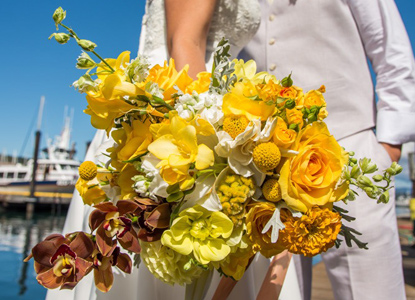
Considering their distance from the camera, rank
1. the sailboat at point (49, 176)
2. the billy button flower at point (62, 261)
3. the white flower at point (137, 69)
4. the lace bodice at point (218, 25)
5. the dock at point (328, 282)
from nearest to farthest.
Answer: the billy button flower at point (62, 261)
the white flower at point (137, 69)
the lace bodice at point (218, 25)
the dock at point (328, 282)
the sailboat at point (49, 176)

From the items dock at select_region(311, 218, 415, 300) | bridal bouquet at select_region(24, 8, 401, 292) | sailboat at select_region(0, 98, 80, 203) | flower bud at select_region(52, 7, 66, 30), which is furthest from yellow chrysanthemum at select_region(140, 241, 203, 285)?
sailboat at select_region(0, 98, 80, 203)

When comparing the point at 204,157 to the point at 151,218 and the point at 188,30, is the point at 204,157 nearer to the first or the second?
the point at 151,218

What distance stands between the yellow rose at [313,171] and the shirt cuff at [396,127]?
0.85 m

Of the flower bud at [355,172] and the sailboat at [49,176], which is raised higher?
the flower bud at [355,172]

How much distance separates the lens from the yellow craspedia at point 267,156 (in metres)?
0.67

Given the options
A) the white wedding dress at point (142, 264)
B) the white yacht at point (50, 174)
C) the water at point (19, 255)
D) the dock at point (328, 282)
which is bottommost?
the white yacht at point (50, 174)

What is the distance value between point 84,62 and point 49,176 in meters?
28.7

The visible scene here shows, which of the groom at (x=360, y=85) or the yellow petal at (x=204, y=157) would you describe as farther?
the groom at (x=360, y=85)

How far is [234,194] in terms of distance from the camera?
2.24 feet

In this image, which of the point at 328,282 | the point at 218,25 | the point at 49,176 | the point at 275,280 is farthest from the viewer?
the point at 49,176

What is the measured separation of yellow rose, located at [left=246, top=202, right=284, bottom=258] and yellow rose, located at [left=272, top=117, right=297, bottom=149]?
0.11 m

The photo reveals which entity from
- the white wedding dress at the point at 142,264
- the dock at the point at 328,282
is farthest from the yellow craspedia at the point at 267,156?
the dock at the point at 328,282

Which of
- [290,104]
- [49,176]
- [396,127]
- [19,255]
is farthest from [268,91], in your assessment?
[49,176]

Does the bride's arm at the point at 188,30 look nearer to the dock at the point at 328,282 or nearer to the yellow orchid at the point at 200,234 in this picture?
the yellow orchid at the point at 200,234
